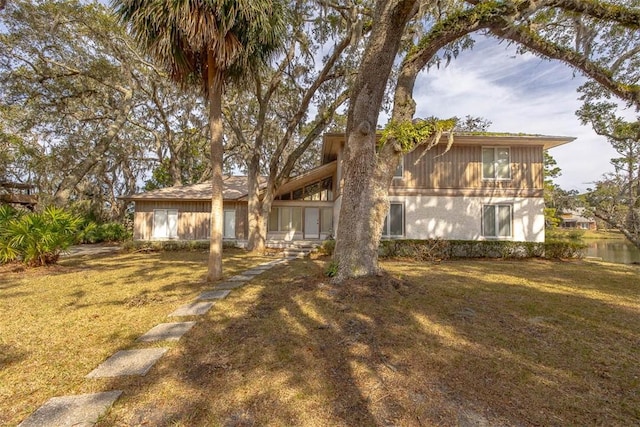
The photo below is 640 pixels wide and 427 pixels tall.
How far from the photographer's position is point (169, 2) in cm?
567

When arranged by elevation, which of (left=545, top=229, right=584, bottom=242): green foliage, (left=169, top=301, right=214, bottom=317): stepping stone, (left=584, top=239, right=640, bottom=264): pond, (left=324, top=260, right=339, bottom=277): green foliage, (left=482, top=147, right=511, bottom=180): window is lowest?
(left=584, top=239, right=640, bottom=264): pond

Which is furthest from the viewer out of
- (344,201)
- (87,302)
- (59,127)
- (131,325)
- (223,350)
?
(59,127)

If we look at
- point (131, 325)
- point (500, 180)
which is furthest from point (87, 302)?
point (500, 180)

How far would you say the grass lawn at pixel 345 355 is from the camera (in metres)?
2.37

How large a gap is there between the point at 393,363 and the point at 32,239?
10.5 meters

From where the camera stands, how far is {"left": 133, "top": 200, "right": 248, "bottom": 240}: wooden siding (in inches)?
680

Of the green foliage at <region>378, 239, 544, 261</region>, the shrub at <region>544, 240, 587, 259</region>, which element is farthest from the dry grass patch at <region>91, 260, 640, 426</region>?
the shrub at <region>544, 240, 587, 259</region>

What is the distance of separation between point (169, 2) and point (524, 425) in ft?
25.3

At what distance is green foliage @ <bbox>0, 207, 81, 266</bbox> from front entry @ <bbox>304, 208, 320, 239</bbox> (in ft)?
36.3

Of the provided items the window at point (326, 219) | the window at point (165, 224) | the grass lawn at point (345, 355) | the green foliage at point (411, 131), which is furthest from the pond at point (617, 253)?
the window at point (165, 224)

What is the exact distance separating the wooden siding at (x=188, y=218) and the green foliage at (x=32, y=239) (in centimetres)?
798

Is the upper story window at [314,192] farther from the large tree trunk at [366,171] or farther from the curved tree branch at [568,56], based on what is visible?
the curved tree branch at [568,56]

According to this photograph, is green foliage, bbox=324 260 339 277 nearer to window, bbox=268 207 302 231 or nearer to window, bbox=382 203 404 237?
window, bbox=382 203 404 237

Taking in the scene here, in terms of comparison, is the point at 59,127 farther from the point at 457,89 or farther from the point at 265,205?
the point at 457,89
